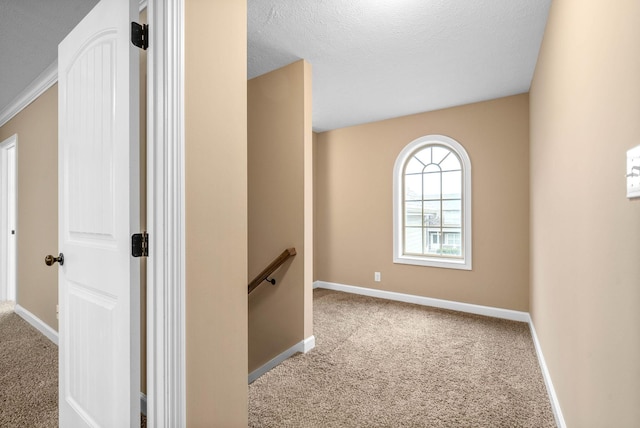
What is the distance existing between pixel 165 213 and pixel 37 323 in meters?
3.17

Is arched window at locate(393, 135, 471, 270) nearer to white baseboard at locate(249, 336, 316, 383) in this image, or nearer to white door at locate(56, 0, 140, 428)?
white baseboard at locate(249, 336, 316, 383)

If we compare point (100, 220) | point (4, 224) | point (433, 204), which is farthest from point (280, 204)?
point (4, 224)

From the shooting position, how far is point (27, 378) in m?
2.14

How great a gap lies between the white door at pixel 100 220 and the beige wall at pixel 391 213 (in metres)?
3.35

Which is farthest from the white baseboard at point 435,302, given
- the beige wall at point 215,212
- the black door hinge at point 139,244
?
the black door hinge at point 139,244

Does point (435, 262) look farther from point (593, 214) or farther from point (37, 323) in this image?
point (37, 323)

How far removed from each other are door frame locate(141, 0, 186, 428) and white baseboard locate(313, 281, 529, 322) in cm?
324

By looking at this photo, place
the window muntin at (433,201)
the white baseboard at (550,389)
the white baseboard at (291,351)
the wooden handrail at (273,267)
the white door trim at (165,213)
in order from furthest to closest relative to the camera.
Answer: the window muntin at (433,201), the wooden handrail at (273,267), the white baseboard at (291,351), the white baseboard at (550,389), the white door trim at (165,213)

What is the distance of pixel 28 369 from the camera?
7.42 feet

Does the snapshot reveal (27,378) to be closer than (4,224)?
Yes

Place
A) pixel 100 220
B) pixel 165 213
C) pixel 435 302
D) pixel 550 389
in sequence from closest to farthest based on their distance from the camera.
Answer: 1. pixel 165 213
2. pixel 100 220
3. pixel 550 389
4. pixel 435 302

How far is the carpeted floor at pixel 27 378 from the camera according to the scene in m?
1.73

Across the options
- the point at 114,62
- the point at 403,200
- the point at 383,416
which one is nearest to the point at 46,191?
the point at 114,62

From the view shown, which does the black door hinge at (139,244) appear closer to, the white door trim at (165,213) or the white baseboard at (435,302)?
the white door trim at (165,213)
